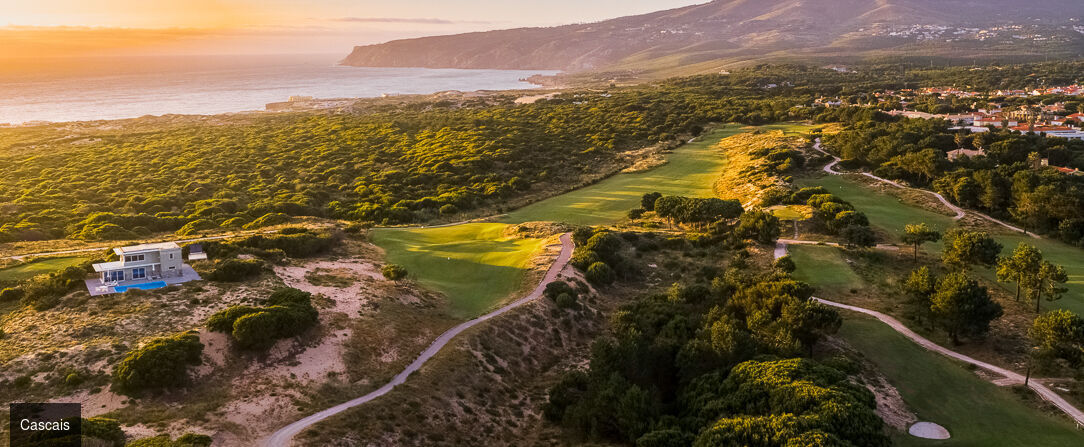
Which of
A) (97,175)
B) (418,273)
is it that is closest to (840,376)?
(418,273)

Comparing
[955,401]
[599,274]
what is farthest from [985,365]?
[599,274]

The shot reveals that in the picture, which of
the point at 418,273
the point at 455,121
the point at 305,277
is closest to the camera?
the point at 305,277

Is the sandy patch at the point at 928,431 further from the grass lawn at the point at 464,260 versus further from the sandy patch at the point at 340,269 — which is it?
the sandy patch at the point at 340,269

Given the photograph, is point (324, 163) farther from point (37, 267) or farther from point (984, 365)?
point (984, 365)

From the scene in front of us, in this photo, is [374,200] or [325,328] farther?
[374,200]

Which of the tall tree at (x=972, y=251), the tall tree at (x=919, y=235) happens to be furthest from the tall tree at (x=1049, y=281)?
the tall tree at (x=919, y=235)

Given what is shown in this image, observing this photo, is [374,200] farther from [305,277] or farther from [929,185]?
[929,185]

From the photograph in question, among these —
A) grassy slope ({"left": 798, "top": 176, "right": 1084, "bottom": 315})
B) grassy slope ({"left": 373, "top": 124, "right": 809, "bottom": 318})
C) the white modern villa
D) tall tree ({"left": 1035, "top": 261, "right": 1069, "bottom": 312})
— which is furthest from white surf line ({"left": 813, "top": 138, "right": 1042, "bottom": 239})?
the white modern villa
